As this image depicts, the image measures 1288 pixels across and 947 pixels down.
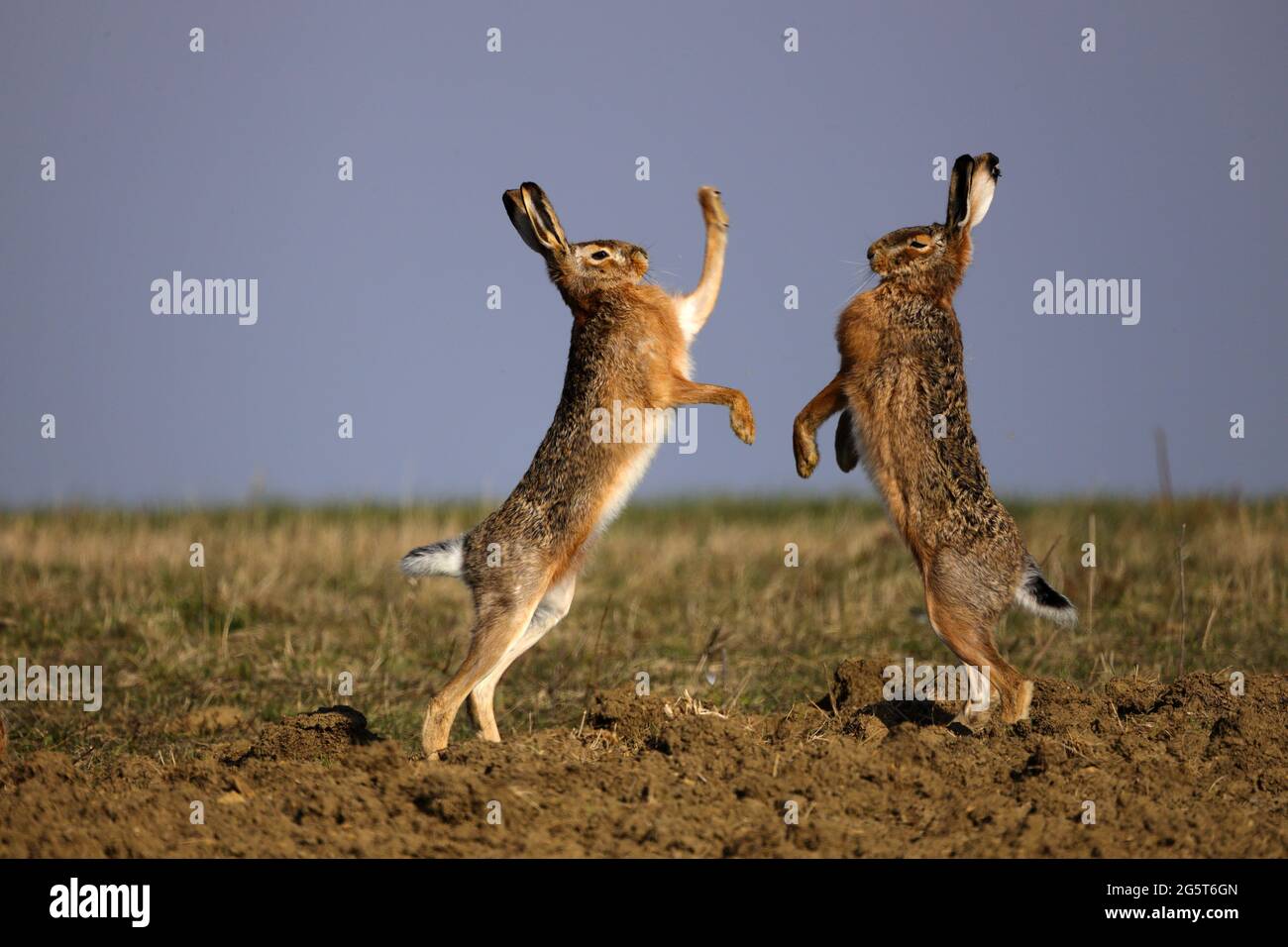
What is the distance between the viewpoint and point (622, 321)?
8875mm

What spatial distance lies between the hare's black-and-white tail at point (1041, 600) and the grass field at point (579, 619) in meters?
2.10

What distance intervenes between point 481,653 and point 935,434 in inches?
112

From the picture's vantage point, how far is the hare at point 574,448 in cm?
804

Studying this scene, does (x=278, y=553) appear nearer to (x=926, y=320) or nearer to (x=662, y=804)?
(x=926, y=320)

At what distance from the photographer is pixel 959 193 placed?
8789 mm

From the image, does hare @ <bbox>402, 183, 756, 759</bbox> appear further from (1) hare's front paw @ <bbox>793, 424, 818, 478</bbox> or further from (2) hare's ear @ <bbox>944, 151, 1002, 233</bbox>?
(2) hare's ear @ <bbox>944, 151, 1002, 233</bbox>

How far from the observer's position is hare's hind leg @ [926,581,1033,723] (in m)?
7.78

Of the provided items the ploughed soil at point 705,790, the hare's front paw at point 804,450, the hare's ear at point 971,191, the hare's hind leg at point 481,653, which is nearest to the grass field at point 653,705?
the ploughed soil at point 705,790

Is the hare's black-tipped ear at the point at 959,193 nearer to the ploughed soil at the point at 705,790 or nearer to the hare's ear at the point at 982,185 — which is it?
the hare's ear at the point at 982,185

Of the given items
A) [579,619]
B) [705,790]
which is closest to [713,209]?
[705,790]

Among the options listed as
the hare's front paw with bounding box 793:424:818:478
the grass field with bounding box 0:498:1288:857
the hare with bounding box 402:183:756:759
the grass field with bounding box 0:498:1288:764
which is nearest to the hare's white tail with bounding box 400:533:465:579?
the hare with bounding box 402:183:756:759

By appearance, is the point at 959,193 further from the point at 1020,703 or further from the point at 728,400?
the point at 1020,703

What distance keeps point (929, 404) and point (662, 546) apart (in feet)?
27.5
